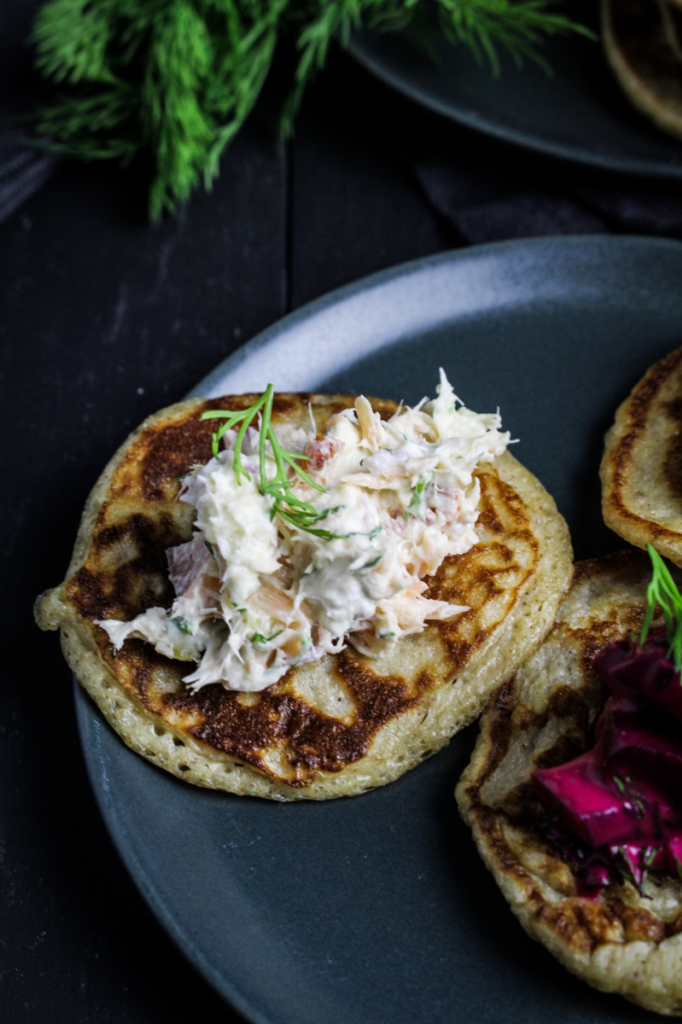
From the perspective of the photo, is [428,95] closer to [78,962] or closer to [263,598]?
[263,598]

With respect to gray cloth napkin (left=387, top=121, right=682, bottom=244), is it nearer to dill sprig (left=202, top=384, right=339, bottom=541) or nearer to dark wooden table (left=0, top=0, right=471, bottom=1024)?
dark wooden table (left=0, top=0, right=471, bottom=1024)

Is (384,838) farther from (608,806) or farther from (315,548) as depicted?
(315,548)

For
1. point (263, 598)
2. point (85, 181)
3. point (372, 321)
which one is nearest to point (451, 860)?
point (263, 598)

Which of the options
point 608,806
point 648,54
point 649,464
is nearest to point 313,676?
point 608,806

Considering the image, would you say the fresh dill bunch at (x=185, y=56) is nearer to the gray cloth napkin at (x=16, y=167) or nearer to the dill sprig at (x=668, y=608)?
the gray cloth napkin at (x=16, y=167)

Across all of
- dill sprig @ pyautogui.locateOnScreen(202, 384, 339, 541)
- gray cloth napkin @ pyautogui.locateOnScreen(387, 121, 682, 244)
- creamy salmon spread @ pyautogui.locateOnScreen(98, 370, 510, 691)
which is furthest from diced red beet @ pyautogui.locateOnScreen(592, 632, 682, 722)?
gray cloth napkin @ pyautogui.locateOnScreen(387, 121, 682, 244)

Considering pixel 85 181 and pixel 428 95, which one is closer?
pixel 428 95
